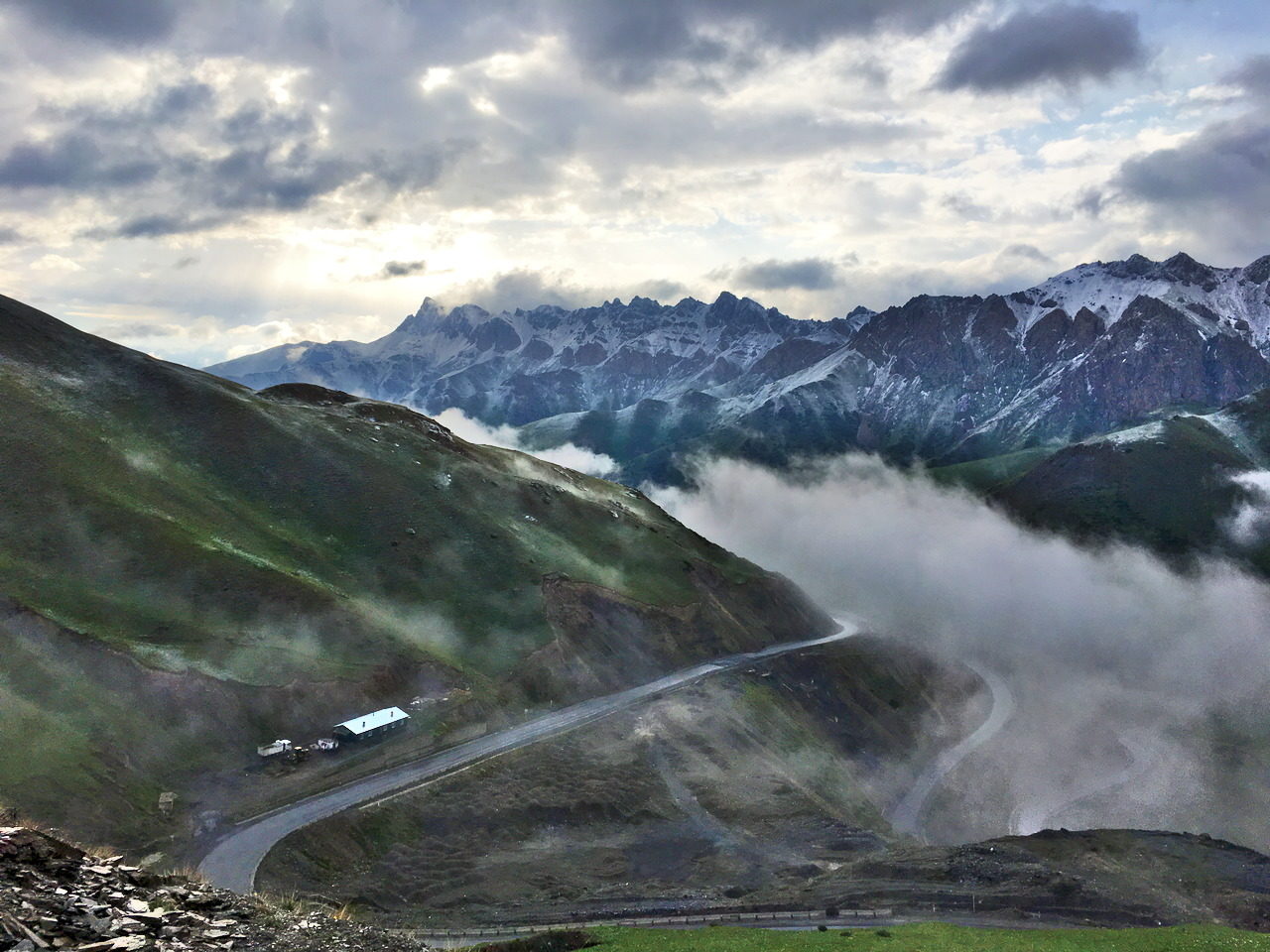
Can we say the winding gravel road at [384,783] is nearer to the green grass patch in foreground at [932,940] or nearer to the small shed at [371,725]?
the small shed at [371,725]

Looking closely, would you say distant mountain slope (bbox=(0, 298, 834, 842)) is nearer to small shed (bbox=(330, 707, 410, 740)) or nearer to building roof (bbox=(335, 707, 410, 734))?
small shed (bbox=(330, 707, 410, 740))

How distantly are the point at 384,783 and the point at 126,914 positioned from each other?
64.1 meters

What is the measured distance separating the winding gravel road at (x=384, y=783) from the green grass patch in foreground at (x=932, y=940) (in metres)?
32.6

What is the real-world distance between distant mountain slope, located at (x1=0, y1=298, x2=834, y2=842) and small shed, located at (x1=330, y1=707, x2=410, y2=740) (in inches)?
89.4

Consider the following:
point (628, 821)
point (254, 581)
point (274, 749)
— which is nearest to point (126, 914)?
point (274, 749)

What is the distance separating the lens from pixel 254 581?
10588cm

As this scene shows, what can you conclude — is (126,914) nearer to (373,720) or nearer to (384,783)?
(384,783)

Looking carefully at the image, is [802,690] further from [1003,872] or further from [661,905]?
[661,905]

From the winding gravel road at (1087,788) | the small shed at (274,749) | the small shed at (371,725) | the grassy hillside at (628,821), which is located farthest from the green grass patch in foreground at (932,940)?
the winding gravel road at (1087,788)

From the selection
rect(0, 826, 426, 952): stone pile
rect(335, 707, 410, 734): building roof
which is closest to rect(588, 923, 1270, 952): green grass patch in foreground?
rect(0, 826, 426, 952): stone pile

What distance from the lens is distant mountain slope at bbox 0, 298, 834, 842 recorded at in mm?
79875

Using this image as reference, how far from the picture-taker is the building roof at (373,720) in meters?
93.0

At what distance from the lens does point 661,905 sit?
70938 mm

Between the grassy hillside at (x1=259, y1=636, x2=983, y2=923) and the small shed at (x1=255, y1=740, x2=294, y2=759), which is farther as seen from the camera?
the small shed at (x1=255, y1=740, x2=294, y2=759)
